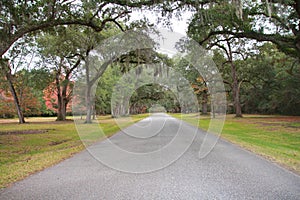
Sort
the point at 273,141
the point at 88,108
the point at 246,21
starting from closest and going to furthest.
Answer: the point at 273,141
the point at 246,21
the point at 88,108

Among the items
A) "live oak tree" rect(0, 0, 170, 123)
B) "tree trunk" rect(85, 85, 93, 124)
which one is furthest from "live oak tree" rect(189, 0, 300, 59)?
"tree trunk" rect(85, 85, 93, 124)

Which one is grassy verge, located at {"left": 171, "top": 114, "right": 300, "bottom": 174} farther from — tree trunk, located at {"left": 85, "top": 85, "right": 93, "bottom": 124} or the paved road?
tree trunk, located at {"left": 85, "top": 85, "right": 93, "bottom": 124}

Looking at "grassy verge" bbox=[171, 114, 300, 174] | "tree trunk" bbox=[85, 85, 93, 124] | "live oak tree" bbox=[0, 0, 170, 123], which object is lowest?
"grassy verge" bbox=[171, 114, 300, 174]

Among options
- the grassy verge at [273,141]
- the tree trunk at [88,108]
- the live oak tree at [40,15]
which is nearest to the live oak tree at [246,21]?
the live oak tree at [40,15]

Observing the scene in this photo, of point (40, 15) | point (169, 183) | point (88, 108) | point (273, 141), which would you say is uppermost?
point (40, 15)

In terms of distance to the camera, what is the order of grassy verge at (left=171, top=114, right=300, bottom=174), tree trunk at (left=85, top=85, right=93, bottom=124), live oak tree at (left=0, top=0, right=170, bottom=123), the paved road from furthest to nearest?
tree trunk at (left=85, top=85, right=93, bottom=124) < live oak tree at (left=0, top=0, right=170, bottom=123) < grassy verge at (left=171, top=114, right=300, bottom=174) < the paved road

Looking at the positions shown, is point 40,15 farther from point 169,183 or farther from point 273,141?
point 273,141

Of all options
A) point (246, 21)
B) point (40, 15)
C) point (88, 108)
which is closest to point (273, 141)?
point (246, 21)

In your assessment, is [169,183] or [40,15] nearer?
[169,183]

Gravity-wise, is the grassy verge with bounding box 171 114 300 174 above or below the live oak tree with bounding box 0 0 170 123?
below

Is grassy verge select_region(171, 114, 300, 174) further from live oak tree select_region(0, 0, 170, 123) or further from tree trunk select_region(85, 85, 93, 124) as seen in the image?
tree trunk select_region(85, 85, 93, 124)

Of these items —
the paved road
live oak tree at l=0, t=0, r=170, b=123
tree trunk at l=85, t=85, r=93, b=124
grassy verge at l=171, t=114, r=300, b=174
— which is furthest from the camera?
tree trunk at l=85, t=85, r=93, b=124

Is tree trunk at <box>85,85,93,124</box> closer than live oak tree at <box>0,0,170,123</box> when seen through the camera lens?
No

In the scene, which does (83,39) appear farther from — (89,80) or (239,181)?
(239,181)
